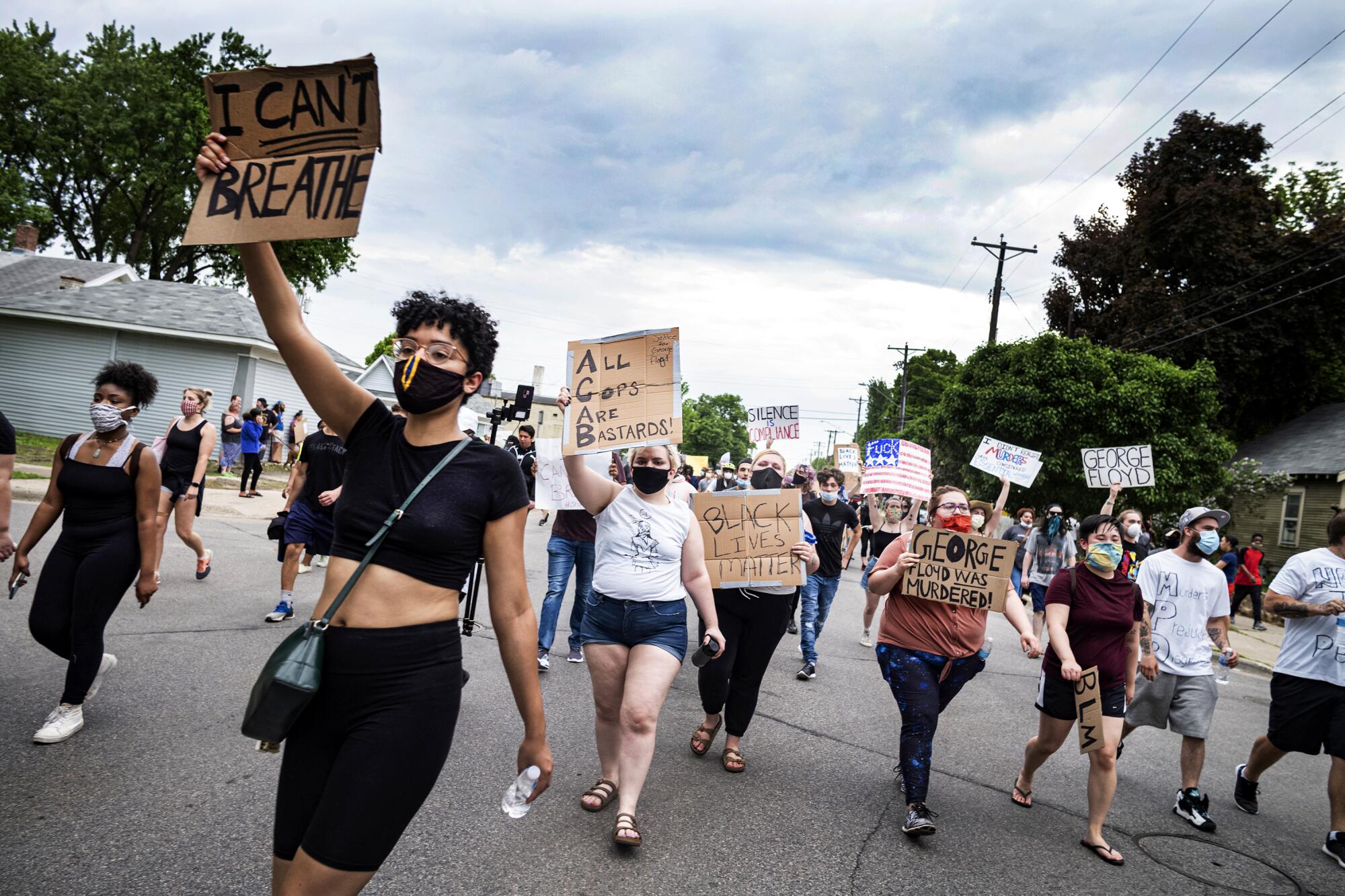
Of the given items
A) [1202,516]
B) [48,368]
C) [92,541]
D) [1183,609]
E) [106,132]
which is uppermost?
[106,132]

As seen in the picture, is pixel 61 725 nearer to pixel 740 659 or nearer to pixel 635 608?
pixel 635 608

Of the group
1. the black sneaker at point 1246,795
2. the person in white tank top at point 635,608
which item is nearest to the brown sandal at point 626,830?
the person in white tank top at point 635,608

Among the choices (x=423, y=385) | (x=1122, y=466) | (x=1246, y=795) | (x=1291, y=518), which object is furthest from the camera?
(x=1291, y=518)

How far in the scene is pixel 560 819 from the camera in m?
4.37

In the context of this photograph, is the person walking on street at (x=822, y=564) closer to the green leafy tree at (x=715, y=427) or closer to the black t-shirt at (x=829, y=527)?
the black t-shirt at (x=829, y=527)

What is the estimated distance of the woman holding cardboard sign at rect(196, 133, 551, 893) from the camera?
2219mm

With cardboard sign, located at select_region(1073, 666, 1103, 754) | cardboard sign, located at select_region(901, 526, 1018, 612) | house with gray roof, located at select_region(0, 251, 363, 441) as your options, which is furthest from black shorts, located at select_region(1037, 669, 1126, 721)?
house with gray roof, located at select_region(0, 251, 363, 441)

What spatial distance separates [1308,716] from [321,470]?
25.4 feet

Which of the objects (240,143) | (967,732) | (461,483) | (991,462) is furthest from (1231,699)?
(240,143)

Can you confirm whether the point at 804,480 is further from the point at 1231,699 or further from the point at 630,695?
the point at 630,695

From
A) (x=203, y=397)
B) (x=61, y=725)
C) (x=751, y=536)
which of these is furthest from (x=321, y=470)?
(x=751, y=536)

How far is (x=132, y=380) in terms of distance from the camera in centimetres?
510

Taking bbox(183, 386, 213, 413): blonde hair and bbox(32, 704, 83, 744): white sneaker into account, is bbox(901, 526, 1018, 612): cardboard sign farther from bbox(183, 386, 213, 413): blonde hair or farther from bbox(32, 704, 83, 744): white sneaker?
bbox(183, 386, 213, 413): blonde hair

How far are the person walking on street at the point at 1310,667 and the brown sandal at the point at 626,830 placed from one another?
4.15 m
